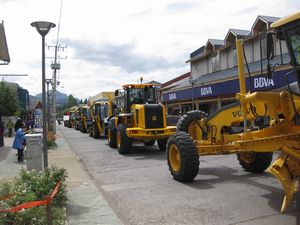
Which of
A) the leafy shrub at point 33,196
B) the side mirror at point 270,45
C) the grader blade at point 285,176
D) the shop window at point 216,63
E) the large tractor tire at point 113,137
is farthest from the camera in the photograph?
the shop window at point 216,63

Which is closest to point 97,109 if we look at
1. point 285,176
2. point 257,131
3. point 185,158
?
point 185,158

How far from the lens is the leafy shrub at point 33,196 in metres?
5.50

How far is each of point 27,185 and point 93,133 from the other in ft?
72.9

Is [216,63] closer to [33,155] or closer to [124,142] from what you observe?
[124,142]

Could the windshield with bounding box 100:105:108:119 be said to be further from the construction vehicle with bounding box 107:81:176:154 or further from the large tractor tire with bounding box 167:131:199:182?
the large tractor tire with bounding box 167:131:199:182

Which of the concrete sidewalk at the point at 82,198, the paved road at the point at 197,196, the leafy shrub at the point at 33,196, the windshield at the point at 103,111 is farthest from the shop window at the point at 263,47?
the windshield at the point at 103,111

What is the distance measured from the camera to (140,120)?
16.7 m

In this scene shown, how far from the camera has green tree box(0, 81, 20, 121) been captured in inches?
1566

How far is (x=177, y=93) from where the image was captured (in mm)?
37062

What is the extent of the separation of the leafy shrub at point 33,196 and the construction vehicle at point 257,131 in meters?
3.24

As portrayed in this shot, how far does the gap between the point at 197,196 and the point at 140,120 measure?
27.6ft

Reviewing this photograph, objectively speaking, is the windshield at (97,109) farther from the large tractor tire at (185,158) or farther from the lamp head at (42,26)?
the lamp head at (42,26)

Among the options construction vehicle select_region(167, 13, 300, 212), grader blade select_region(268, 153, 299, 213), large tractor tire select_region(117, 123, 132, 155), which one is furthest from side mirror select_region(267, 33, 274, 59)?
large tractor tire select_region(117, 123, 132, 155)

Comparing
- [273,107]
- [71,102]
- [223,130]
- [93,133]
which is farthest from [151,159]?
[71,102]
